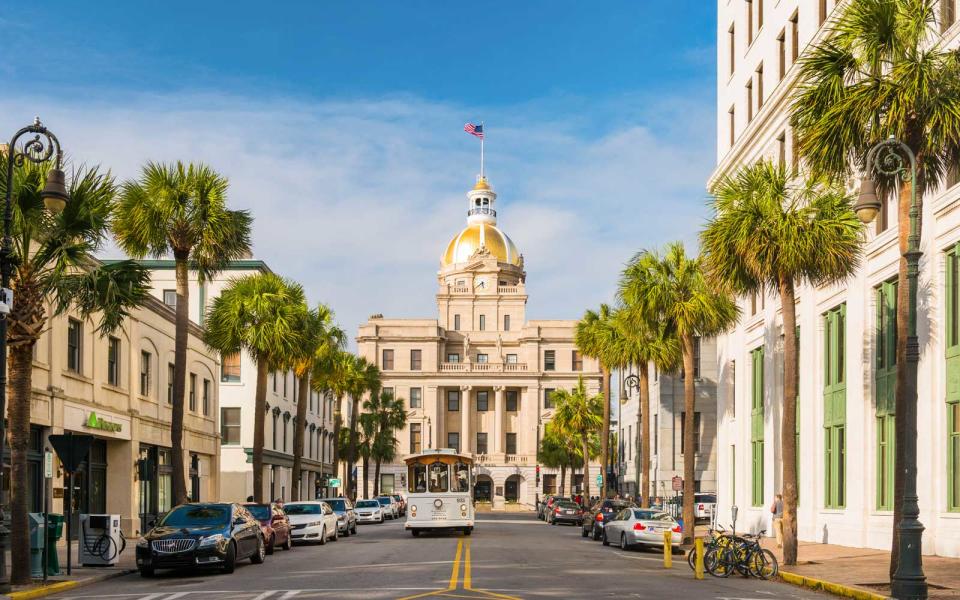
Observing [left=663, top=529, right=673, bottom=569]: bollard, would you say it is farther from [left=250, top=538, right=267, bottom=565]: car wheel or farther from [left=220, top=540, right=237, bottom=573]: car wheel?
[left=250, top=538, right=267, bottom=565]: car wheel

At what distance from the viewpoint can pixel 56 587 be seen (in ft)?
66.1

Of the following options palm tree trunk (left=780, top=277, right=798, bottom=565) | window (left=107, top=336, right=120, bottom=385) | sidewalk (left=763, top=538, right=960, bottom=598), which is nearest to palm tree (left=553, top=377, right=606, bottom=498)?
window (left=107, top=336, right=120, bottom=385)

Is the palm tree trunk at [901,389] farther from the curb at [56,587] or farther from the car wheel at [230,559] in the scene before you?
the curb at [56,587]

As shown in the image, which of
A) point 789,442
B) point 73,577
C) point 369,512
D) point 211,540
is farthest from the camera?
point 369,512

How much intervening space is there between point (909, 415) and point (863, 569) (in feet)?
24.1

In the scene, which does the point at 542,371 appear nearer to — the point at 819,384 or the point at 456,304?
the point at 456,304

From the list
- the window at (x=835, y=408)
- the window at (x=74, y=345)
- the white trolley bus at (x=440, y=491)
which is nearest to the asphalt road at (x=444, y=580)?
the window at (x=835, y=408)

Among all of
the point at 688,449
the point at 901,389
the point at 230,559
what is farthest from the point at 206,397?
the point at 901,389

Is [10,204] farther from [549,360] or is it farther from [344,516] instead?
[549,360]

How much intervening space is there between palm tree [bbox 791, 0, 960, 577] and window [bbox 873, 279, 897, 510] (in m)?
10.4

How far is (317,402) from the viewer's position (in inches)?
3506

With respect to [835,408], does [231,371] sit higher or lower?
higher

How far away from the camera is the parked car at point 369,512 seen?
210ft

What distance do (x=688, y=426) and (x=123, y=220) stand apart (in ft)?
59.5
